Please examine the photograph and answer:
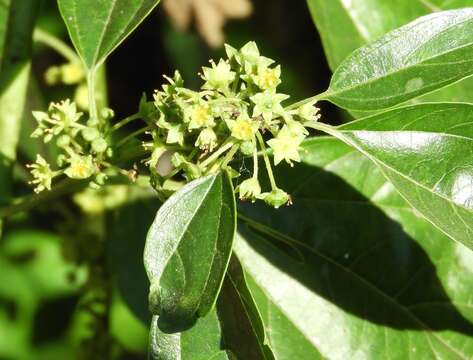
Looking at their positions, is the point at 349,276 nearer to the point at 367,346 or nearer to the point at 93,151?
the point at 367,346

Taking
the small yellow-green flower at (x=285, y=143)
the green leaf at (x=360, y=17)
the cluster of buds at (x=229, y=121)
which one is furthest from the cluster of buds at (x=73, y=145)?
the green leaf at (x=360, y=17)

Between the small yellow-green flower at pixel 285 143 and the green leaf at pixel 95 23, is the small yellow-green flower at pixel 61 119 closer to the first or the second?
the green leaf at pixel 95 23

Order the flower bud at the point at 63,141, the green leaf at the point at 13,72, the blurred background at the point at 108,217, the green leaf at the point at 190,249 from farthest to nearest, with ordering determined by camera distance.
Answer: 1. the blurred background at the point at 108,217
2. the green leaf at the point at 13,72
3. the flower bud at the point at 63,141
4. the green leaf at the point at 190,249

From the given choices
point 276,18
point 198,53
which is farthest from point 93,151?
point 276,18

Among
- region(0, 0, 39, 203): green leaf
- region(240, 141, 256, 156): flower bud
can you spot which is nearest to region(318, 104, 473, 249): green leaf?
region(240, 141, 256, 156): flower bud

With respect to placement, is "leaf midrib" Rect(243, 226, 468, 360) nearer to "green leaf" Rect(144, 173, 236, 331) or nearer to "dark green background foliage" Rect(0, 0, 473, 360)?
"dark green background foliage" Rect(0, 0, 473, 360)

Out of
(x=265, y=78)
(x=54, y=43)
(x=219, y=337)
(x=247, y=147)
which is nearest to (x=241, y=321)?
(x=219, y=337)

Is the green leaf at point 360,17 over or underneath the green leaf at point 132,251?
over
